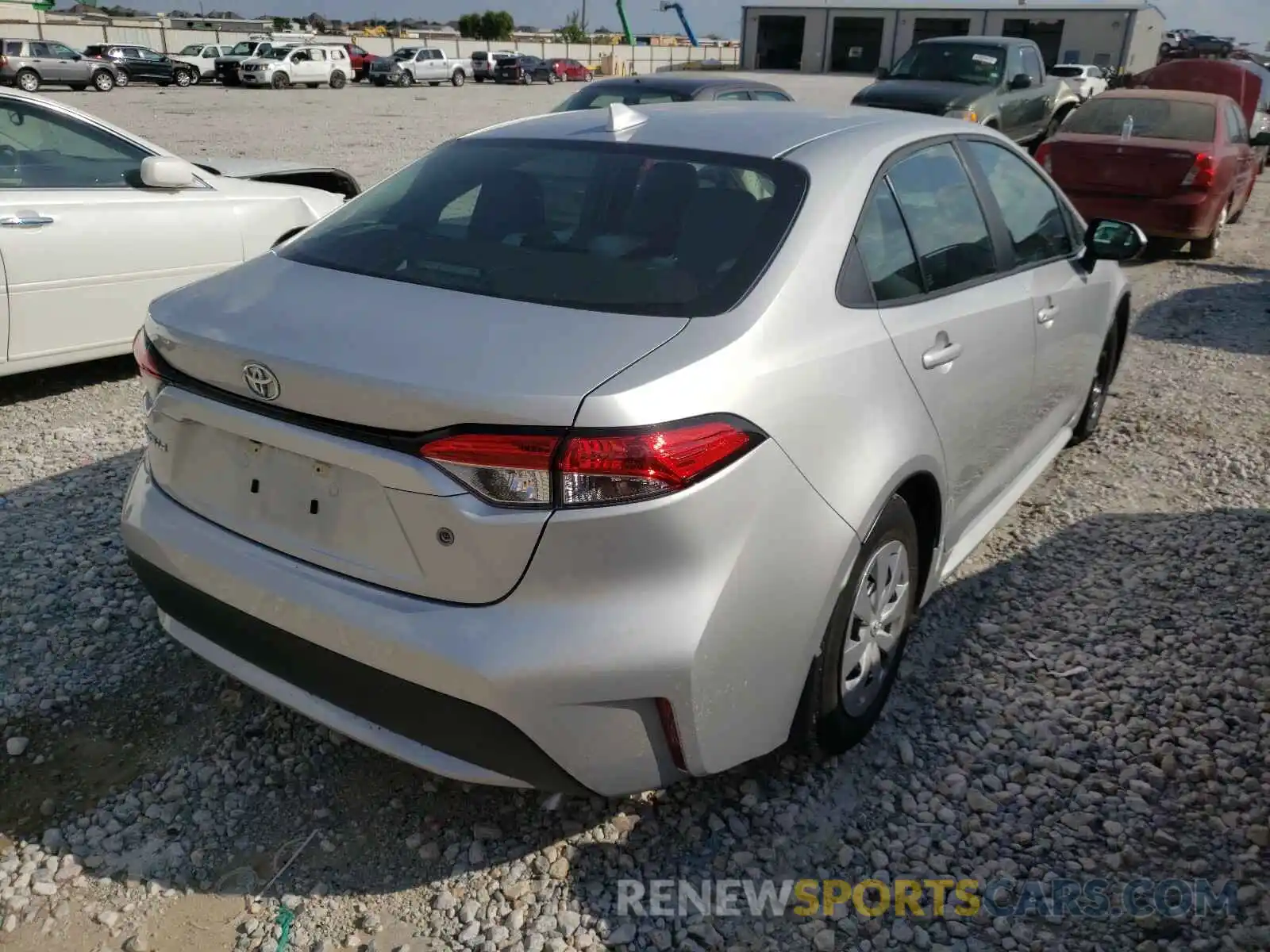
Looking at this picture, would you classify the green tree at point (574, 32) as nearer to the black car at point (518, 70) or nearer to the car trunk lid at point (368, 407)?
the black car at point (518, 70)

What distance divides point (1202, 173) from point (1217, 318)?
1.91m

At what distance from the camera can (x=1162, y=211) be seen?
927 centimetres

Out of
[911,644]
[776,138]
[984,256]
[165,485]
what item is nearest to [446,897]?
[165,485]

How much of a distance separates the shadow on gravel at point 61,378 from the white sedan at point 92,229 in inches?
17.4

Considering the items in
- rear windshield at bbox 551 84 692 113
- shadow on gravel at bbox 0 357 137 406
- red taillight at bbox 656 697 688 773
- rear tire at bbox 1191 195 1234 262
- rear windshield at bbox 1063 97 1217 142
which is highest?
rear windshield at bbox 551 84 692 113

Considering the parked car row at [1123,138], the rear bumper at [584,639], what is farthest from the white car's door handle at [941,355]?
the parked car row at [1123,138]

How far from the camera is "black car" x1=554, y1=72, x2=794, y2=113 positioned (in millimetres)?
9508

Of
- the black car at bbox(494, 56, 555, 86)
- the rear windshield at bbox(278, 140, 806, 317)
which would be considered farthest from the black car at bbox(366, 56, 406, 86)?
the rear windshield at bbox(278, 140, 806, 317)

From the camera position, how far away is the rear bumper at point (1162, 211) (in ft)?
30.1

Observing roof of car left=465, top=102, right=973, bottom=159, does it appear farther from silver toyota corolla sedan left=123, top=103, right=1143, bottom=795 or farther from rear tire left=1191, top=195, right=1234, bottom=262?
rear tire left=1191, top=195, right=1234, bottom=262

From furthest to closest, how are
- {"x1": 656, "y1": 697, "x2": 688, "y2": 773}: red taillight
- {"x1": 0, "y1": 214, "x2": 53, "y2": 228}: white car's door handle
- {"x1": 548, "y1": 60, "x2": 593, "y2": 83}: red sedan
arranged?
{"x1": 548, "y1": 60, "x2": 593, "y2": 83}: red sedan, {"x1": 0, "y1": 214, "x2": 53, "y2": 228}: white car's door handle, {"x1": 656, "y1": 697, "x2": 688, "y2": 773}: red taillight

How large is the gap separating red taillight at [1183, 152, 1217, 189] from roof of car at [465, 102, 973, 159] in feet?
22.2

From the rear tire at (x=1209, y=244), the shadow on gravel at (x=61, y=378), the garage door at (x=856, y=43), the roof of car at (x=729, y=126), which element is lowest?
the shadow on gravel at (x=61, y=378)

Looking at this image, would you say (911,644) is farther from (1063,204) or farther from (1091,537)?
(1063,204)
